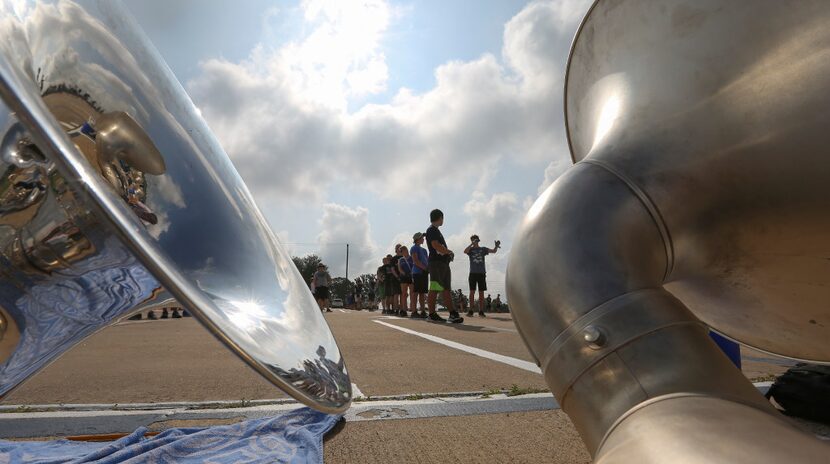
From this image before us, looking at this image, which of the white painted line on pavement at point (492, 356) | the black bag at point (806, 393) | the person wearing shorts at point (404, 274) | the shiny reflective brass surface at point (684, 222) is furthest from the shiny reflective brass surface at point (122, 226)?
the person wearing shorts at point (404, 274)

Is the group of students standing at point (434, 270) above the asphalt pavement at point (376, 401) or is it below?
above

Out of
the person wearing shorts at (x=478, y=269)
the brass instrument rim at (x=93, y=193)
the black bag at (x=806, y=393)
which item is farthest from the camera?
the person wearing shorts at (x=478, y=269)

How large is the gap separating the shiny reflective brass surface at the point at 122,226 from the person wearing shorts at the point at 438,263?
19.4ft

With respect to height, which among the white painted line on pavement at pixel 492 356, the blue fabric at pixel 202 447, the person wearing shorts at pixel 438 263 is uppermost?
the person wearing shorts at pixel 438 263

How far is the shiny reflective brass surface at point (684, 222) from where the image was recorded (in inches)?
30.2

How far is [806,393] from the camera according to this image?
1724 millimetres

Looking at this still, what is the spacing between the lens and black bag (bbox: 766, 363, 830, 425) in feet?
5.50

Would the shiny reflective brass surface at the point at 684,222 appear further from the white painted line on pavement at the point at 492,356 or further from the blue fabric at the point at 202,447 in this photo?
the white painted line on pavement at the point at 492,356

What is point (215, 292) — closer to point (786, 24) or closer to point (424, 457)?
point (424, 457)

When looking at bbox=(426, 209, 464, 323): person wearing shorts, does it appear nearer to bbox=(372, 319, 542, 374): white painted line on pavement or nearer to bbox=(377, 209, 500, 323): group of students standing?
bbox=(377, 209, 500, 323): group of students standing

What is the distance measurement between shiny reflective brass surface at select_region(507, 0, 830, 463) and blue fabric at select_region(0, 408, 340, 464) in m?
0.96

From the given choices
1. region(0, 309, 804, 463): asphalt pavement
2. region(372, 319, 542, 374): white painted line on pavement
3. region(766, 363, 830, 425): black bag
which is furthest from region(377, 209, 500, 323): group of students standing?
region(766, 363, 830, 425): black bag

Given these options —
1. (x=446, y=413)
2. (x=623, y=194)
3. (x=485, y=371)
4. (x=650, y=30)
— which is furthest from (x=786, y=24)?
A: (x=485, y=371)

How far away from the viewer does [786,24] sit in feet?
2.98
